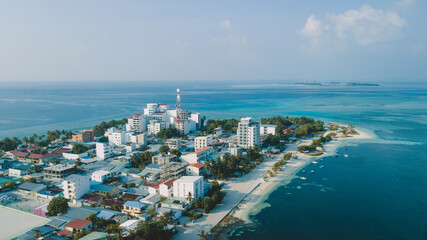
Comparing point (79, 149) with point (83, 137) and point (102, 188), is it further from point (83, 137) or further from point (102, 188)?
point (102, 188)

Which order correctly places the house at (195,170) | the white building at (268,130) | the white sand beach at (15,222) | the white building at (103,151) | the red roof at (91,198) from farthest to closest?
the white building at (268,130) < the white building at (103,151) < the house at (195,170) < the red roof at (91,198) < the white sand beach at (15,222)

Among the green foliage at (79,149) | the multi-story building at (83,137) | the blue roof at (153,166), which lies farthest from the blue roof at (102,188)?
the multi-story building at (83,137)

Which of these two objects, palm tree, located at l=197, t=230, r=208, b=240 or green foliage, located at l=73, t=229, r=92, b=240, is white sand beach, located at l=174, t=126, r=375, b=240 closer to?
palm tree, located at l=197, t=230, r=208, b=240

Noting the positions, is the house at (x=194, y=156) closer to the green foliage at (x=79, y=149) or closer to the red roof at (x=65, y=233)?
the green foliage at (x=79, y=149)

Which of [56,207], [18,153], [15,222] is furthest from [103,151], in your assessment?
[15,222]

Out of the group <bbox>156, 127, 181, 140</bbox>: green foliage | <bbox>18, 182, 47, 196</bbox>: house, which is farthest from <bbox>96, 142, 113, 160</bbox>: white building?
<bbox>156, 127, 181, 140</bbox>: green foliage
